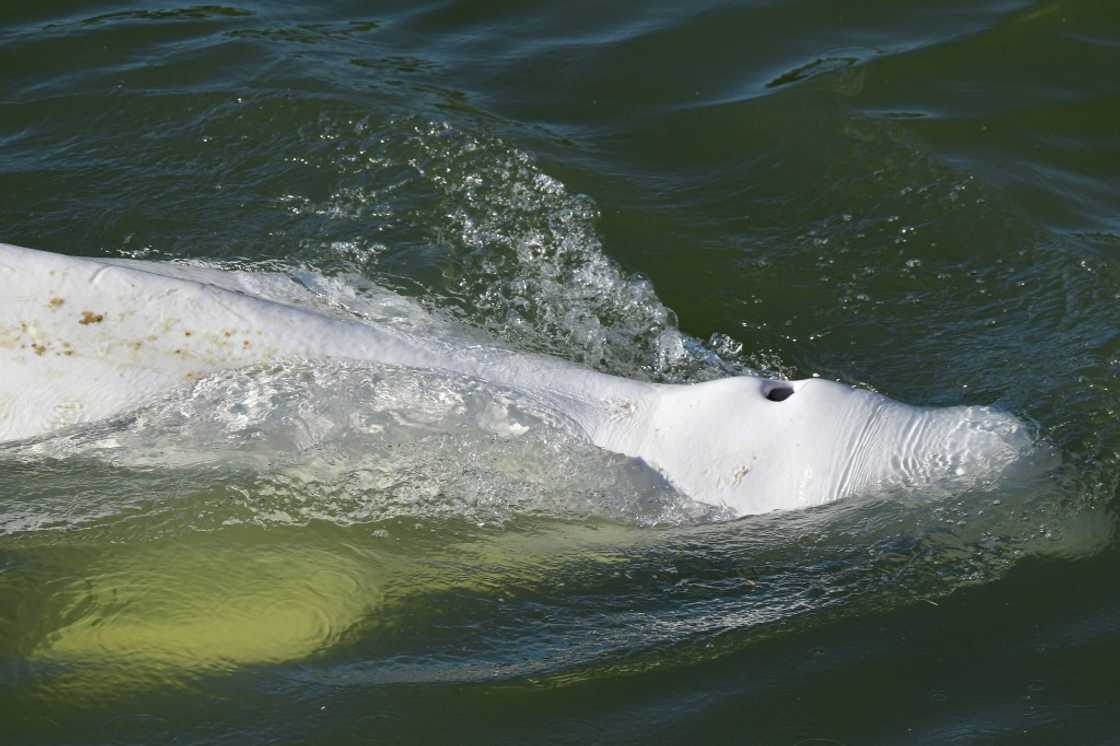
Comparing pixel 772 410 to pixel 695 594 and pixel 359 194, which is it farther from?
pixel 359 194

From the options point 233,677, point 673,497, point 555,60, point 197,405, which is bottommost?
point 233,677

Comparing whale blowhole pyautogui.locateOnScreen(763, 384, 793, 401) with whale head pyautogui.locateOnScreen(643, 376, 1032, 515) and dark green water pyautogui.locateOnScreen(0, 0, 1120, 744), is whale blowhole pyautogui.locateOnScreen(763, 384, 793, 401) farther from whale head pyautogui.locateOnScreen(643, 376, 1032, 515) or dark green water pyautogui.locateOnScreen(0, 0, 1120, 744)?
dark green water pyautogui.locateOnScreen(0, 0, 1120, 744)

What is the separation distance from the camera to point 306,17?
8.00 metres

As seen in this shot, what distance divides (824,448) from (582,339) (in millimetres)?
1478

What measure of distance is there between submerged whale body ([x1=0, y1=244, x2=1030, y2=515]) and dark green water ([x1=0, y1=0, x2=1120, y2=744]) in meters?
0.11

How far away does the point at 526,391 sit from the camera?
4.13m

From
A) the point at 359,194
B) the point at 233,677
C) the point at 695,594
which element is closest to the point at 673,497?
the point at 695,594

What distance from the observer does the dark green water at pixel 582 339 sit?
11.7ft

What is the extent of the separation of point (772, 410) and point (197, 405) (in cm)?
178

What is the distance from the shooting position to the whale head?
12.7ft

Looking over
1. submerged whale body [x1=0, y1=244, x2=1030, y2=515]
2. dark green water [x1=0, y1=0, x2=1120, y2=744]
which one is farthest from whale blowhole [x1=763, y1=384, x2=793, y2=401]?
dark green water [x1=0, y1=0, x2=1120, y2=744]

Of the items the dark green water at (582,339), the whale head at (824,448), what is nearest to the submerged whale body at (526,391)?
the whale head at (824,448)

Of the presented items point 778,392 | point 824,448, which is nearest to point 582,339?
point 778,392

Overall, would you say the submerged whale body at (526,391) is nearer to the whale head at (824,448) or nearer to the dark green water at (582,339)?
the whale head at (824,448)
